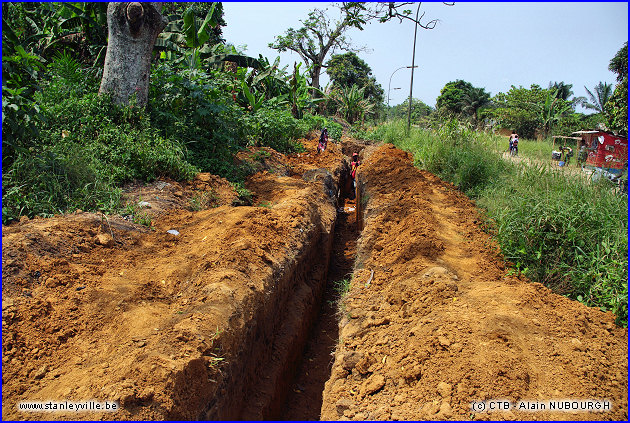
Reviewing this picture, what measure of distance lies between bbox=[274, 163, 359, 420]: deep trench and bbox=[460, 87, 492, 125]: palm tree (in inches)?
1378

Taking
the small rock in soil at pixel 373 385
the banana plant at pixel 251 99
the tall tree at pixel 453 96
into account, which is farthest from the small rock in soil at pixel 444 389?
the tall tree at pixel 453 96

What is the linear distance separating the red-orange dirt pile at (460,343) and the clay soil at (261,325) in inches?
0.5

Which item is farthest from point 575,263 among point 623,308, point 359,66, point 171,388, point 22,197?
point 359,66

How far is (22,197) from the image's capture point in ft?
14.3

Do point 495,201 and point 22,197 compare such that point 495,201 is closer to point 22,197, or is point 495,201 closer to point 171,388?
point 171,388

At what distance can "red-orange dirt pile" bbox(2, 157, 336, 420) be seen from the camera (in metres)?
2.59

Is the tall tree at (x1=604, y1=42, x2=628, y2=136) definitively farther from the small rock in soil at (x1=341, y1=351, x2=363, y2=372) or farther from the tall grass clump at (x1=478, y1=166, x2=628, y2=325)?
the small rock in soil at (x1=341, y1=351, x2=363, y2=372)

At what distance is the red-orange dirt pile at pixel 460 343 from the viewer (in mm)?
2572

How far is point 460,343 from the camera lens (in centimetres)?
301

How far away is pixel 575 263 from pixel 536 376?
74.4 inches

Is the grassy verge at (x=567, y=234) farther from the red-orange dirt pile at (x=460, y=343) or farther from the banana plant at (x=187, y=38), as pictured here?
the banana plant at (x=187, y=38)

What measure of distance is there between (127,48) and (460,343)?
6835mm

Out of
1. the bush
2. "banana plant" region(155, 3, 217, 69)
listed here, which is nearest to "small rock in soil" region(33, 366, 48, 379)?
the bush

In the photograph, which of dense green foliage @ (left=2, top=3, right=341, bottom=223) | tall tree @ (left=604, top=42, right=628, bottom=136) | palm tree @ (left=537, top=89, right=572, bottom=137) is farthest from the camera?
palm tree @ (left=537, top=89, right=572, bottom=137)
